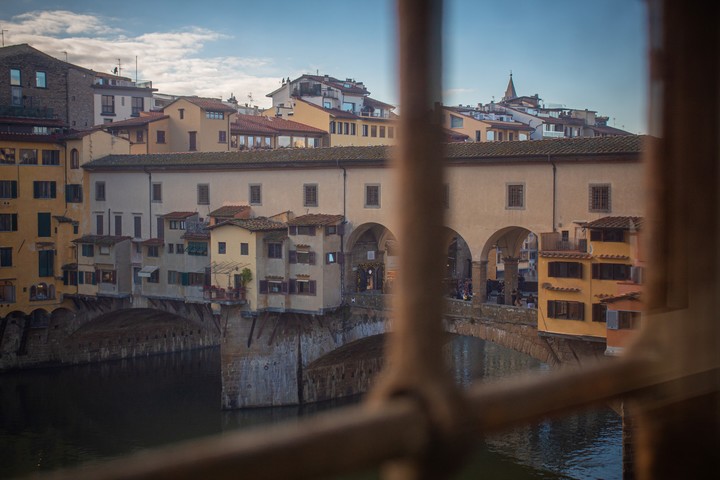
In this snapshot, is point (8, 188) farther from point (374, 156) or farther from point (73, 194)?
point (374, 156)

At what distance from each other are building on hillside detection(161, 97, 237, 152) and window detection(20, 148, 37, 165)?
16.6 feet

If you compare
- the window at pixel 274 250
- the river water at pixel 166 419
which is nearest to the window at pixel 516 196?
the river water at pixel 166 419

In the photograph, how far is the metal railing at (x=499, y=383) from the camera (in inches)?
47.0

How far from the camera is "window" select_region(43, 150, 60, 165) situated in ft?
92.6

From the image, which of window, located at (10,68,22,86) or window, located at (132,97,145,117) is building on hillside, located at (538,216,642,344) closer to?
window, located at (10,68,22,86)

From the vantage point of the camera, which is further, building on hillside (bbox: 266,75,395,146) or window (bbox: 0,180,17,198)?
building on hillside (bbox: 266,75,395,146)

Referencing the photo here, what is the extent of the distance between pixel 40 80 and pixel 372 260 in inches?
657

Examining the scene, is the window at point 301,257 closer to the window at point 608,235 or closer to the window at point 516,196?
the window at point 516,196

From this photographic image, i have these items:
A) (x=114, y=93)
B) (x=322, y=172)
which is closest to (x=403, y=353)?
(x=322, y=172)

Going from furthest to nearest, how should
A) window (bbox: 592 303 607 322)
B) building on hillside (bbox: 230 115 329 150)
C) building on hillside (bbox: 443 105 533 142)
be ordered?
building on hillside (bbox: 443 105 533 142) → building on hillside (bbox: 230 115 329 150) → window (bbox: 592 303 607 322)

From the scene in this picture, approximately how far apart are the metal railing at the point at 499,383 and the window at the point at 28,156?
2754 cm

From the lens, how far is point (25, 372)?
90.0 feet

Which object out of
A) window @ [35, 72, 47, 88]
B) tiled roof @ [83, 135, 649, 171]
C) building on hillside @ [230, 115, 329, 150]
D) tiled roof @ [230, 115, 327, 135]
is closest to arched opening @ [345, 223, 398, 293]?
tiled roof @ [83, 135, 649, 171]

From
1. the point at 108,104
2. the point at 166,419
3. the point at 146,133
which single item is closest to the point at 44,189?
the point at 146,133
